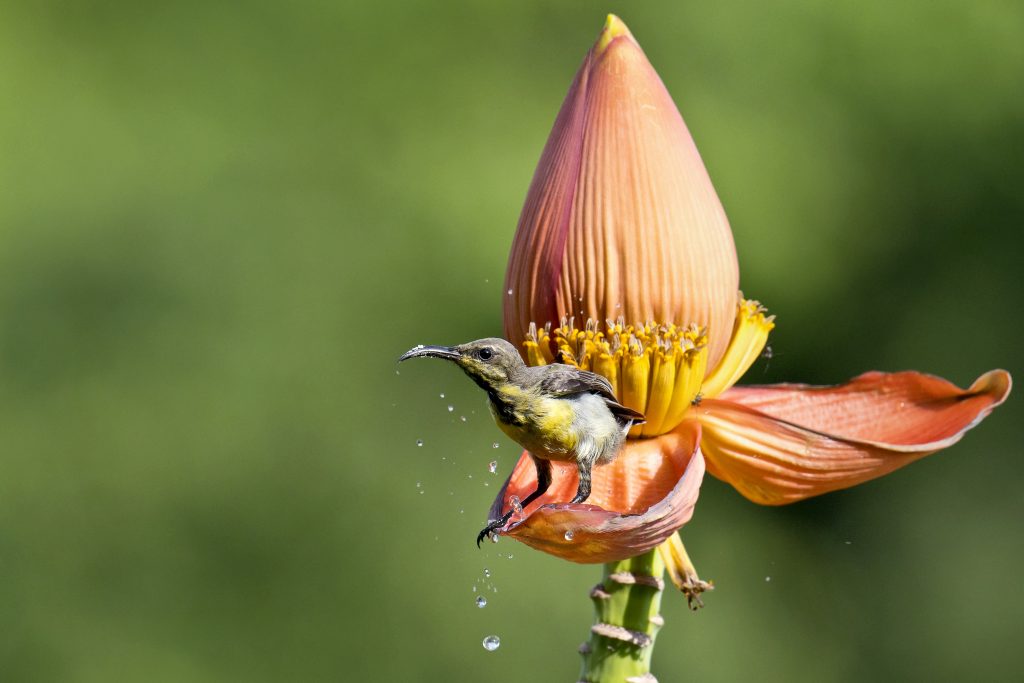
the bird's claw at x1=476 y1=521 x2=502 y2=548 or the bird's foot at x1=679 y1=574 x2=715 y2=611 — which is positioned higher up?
the bird's claw at x1=476 y1=521 x2=502 y2=548

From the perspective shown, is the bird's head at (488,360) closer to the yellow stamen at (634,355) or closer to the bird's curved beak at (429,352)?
the bird's curved beak at (429,352)

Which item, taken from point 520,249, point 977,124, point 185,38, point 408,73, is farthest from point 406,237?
point 520,249

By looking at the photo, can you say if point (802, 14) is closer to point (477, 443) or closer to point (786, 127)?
point (786, 127)

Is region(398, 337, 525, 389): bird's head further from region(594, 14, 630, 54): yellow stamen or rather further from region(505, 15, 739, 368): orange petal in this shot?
region(594, 14, 630, 54): yellow stamen

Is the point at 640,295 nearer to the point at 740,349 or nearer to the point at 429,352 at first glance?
the point at 740,349

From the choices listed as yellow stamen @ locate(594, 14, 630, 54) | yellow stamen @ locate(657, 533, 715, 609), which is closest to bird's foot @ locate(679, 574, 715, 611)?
yellow stamen @ locate(657, 533, 715, 609)

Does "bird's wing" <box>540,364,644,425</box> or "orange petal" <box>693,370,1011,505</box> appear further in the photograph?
"orange petal" <box>693,370,1011,505</box>

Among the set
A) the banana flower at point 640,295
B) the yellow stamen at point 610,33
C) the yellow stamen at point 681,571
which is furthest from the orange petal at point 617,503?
the yellow stamen at point 610,33
